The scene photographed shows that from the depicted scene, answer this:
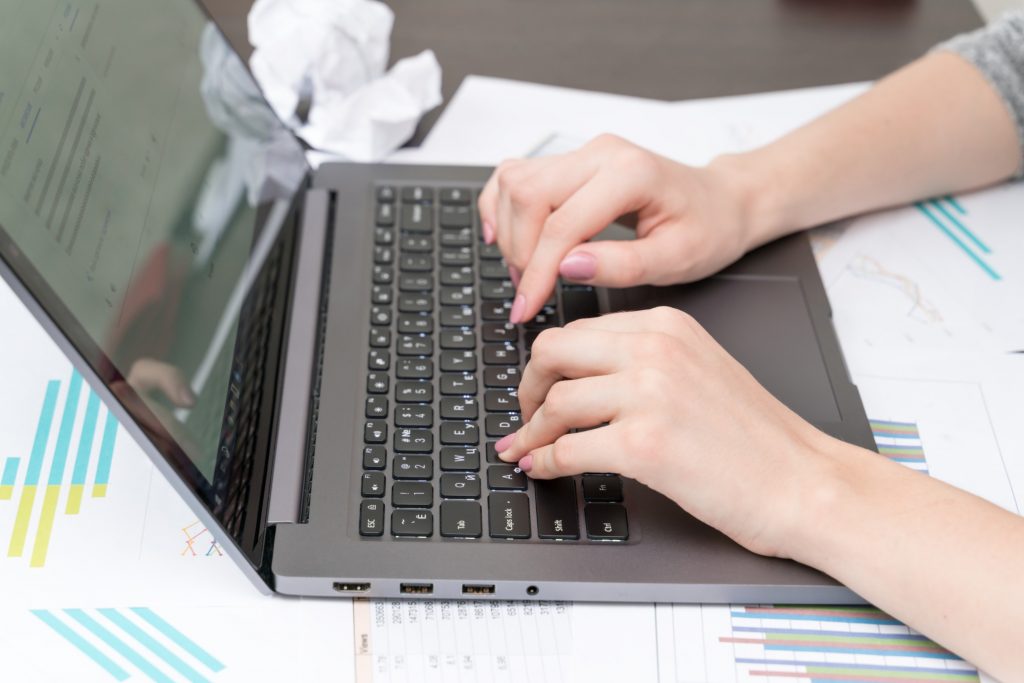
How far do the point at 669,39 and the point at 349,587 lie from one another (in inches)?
29.1

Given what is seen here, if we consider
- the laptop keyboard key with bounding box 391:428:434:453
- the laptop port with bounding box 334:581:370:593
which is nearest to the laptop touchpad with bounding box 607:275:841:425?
the laptop keyboard key with bounding box 391:428:434:453

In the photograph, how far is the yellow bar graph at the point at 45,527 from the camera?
0.67 meters

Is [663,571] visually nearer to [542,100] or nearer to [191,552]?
[191,552]

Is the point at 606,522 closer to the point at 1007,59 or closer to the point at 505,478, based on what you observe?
the point at 505,478

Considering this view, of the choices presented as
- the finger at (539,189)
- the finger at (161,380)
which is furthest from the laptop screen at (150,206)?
the finger at (539,189)

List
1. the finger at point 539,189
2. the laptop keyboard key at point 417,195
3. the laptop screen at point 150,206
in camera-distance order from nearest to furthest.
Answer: the laptop screen at point 150,206
the finger at point 539,189
the laptop keyboard key at point 417,195

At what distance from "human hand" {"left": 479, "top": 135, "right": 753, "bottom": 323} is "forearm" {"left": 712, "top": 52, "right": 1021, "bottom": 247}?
9 cm

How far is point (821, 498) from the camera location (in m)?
0.61

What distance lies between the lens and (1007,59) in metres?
0.90

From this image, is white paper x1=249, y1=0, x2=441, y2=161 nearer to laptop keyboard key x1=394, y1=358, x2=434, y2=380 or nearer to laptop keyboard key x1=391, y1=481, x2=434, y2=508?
laptop keyboard key x1=394, y1=358, x2=434, y2=380

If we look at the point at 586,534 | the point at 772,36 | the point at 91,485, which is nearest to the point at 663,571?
the point at 586,534

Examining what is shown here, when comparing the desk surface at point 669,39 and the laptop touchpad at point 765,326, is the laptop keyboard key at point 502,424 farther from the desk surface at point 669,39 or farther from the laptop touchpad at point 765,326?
the desk surface at point 669,39

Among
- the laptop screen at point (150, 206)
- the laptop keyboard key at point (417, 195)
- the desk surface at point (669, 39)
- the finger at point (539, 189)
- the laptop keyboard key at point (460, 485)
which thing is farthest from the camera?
the desk surface at point (669, 39)

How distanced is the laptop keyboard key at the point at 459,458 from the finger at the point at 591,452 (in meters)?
0.07
